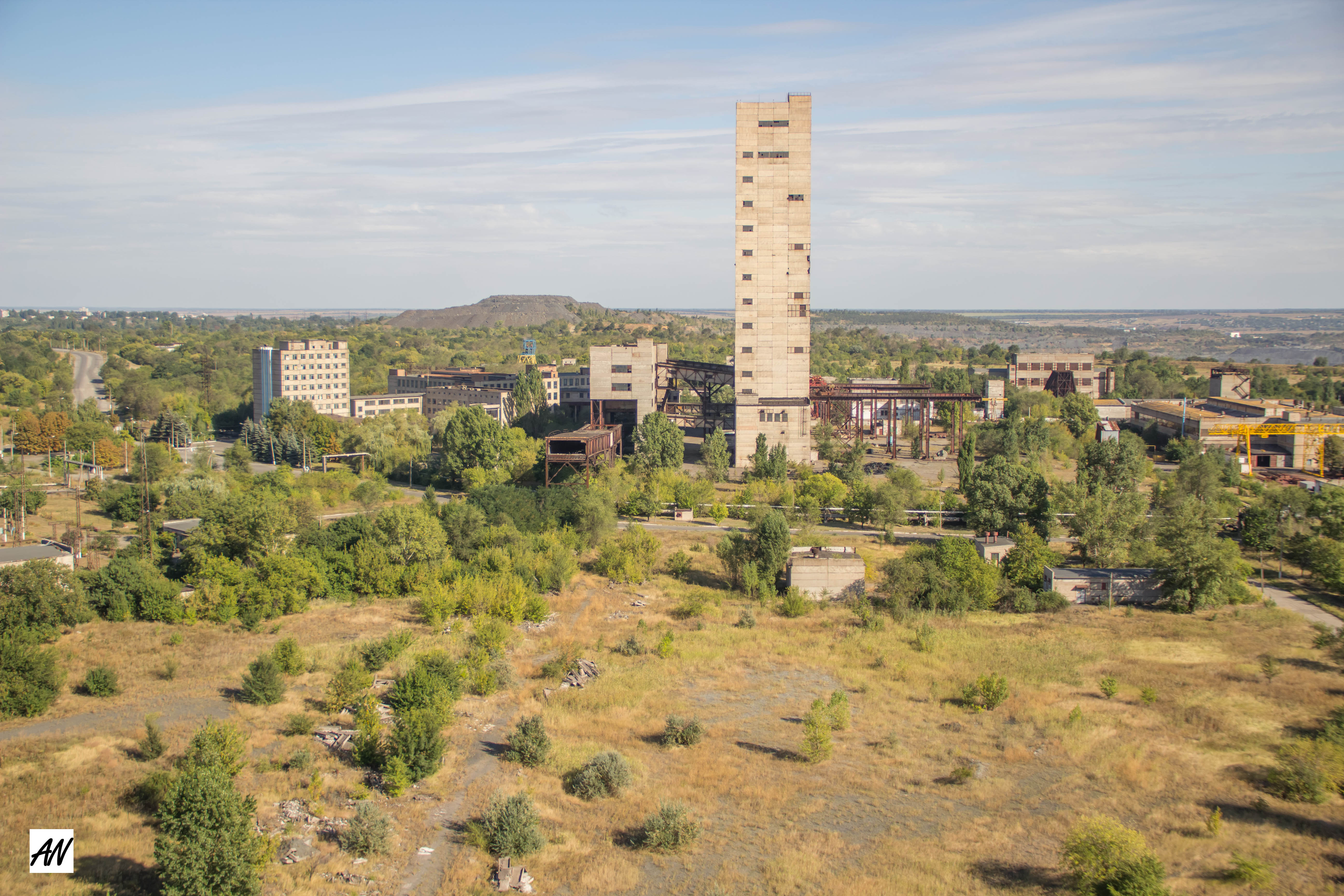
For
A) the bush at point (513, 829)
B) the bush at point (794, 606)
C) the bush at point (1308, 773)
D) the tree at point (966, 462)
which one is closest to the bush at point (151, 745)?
the bush at point (513, 829)

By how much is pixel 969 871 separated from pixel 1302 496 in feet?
130

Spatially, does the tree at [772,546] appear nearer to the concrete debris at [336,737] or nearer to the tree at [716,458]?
the tree at [716,458]

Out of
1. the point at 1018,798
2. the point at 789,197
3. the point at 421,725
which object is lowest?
the point at 1018,798

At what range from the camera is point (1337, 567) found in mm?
37594

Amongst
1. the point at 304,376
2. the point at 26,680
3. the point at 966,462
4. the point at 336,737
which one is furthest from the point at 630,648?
the point at 304,376

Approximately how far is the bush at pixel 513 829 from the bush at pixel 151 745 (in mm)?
8821

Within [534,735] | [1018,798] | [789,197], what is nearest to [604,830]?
[534,735]

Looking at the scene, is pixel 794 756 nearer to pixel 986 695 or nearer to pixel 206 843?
pixel 986 695

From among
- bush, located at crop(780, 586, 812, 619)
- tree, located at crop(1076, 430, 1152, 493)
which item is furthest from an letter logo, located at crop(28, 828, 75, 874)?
tree, located at crop(1076, 430, 1152, 493)

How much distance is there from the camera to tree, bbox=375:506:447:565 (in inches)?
1529

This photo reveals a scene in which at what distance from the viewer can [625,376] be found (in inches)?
2677

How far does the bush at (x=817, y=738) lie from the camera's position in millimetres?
23719

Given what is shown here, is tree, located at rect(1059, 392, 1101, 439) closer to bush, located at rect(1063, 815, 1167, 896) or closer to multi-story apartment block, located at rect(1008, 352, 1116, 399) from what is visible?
multi-story apartment block, located at rect(1008, 352, 1116, 399)

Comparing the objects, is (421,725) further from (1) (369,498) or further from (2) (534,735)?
(1) (369,498)
